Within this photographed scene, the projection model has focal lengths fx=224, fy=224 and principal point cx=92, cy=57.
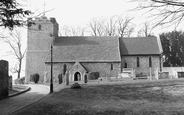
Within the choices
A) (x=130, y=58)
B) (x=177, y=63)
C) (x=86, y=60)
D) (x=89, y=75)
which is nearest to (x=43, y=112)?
(x=89, y=75)

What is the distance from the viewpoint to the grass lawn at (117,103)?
11695mm

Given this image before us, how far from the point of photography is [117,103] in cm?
1457

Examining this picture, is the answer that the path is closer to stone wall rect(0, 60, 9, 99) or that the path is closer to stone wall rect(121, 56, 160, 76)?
stone wall rect(0, 60, 9, 99)

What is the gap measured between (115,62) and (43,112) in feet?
89.6

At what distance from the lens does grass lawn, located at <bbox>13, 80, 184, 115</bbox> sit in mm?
11695

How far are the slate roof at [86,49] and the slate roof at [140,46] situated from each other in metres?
1.63

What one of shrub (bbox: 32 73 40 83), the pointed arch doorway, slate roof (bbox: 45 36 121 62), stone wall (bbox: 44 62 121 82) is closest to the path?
the pointed arch doorway

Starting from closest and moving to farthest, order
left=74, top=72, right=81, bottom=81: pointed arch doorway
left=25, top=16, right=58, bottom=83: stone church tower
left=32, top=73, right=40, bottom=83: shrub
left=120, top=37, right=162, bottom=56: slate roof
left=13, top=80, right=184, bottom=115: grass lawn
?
left=13, top=80, right=184, bottom=115: grass lawn
left=74, top=72, right=81, bottom=81: pointed arch doorway
left=32, top=73, right=40, bottom=83: shrub
left=120, top=37, right=162, bottom=56: slate roof
left=25, top=16, right=58, bottom=83: stone church tower

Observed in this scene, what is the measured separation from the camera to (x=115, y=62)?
38.2 m

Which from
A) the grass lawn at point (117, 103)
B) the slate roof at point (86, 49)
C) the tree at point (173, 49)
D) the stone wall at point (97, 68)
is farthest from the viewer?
the tree at point (173, 49)

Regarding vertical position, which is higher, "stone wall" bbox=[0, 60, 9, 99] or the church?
the church

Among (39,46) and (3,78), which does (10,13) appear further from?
(39,46)

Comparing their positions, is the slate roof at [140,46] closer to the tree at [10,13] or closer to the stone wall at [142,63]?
the stone wall at [142,63]

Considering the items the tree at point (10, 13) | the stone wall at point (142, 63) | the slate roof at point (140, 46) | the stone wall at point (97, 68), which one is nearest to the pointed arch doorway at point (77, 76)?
the stone wall at point (97, 68)
